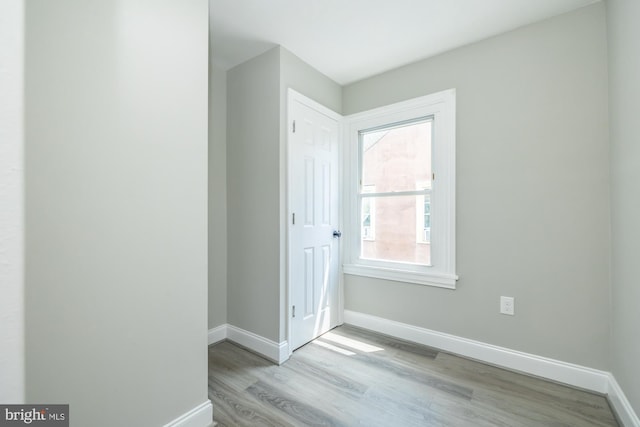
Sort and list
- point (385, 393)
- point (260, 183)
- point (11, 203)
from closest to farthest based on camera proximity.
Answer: point (11, 203) → point (385, 393) → point (260, 183)

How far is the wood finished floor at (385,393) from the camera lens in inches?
60.7

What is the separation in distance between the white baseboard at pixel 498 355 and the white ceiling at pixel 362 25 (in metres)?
2.34

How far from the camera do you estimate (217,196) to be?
8.24 ft

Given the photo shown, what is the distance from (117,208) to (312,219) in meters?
1.53

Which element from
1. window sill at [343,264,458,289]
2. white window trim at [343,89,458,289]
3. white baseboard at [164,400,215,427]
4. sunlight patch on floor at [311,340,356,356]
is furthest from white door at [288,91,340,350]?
white baseboard at [164,400,215,427]

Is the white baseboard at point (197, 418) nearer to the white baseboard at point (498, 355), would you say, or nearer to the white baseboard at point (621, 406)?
the white baseboard at point (498, 355)

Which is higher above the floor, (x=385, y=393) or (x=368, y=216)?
(x=368, y=216)

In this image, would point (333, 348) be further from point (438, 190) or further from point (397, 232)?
point (438, 190)

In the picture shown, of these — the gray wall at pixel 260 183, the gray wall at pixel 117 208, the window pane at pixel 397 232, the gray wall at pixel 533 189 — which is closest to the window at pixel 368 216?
the window pane at pixel 397 232

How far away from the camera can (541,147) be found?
1917mm

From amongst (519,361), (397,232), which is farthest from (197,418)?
(519,361)

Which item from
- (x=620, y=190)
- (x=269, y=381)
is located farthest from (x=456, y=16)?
(x=269, y=381)

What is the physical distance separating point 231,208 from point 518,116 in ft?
7.88

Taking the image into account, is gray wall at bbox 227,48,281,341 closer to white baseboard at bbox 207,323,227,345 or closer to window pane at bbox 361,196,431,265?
white baseboard at bbox 207,323,227,345
